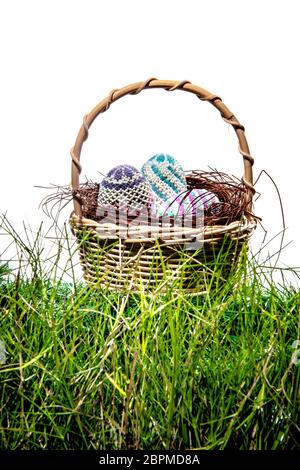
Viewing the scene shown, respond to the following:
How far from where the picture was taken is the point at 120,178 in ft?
8.92

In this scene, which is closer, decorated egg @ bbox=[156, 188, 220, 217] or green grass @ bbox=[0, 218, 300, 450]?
green grass @ bbox=[0, 218, 300, 450]

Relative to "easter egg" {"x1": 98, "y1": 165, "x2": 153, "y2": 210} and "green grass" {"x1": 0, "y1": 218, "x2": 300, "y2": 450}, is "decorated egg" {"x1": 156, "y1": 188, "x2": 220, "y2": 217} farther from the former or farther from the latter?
"green grass" {"x1": 0, "y1": 218, "x2": 300, "y2": 450}

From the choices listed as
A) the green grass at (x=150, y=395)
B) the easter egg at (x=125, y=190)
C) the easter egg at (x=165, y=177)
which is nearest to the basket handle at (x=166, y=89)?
the easter egg at (x=125, y=190)

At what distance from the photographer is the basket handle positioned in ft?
8.71

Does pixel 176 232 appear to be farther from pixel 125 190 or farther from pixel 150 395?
pixel 150 395

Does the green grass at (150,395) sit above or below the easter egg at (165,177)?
below

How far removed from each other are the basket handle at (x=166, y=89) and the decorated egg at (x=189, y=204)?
0.48ft

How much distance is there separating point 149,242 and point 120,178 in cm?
33

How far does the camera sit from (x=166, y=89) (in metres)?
2.69

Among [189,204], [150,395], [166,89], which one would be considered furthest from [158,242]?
[150,395]

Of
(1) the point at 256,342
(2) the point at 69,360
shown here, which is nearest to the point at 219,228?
(1) the point at 256,342

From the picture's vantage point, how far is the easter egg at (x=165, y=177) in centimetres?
281

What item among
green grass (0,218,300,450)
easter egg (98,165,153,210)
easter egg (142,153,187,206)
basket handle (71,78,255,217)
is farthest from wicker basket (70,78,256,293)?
green grass (0,218,300,450)

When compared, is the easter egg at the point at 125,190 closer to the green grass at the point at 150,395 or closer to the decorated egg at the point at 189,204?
the decorated egg at the point at 189,204
